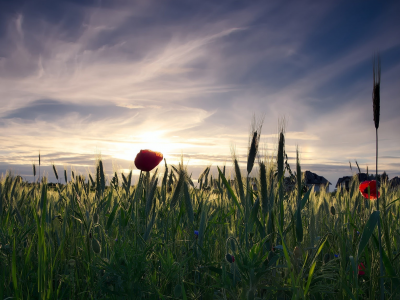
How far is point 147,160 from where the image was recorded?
1.89 metres

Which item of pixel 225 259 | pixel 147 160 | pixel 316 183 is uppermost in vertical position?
pixel 147 160

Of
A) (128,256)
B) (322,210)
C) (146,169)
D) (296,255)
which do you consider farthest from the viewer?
(322,210)

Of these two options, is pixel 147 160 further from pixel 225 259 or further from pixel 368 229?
pixel 368 229

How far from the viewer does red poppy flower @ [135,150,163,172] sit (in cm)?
187

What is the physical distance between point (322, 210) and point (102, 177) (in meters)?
1.96

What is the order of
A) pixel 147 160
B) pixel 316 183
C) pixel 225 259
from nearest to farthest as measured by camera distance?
pixel 225 259 → pixel 147 160 → pixel 316 183

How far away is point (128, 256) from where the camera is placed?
1.24 metres

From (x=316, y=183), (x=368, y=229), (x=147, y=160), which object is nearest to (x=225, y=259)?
(x=368, y=229)

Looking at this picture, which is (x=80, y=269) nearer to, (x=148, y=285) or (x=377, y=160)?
(x=148, y=285)

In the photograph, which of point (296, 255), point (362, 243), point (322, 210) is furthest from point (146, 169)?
point (322, 210)

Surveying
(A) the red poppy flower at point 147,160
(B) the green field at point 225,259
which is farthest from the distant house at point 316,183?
(A) the red poppy flower at point 147,160

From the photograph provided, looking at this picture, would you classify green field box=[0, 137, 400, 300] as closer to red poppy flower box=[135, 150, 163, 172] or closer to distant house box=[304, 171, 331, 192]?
red poppy flower box=[135, 150, 163, 172]

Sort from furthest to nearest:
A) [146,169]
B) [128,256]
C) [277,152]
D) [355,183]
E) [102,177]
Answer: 1. [355,183]
2. [102,177]
3. [146,169]
4. [277,152]
5. [128,256]

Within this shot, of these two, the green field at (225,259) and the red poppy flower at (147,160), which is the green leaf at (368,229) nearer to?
the green field at (225,259)
